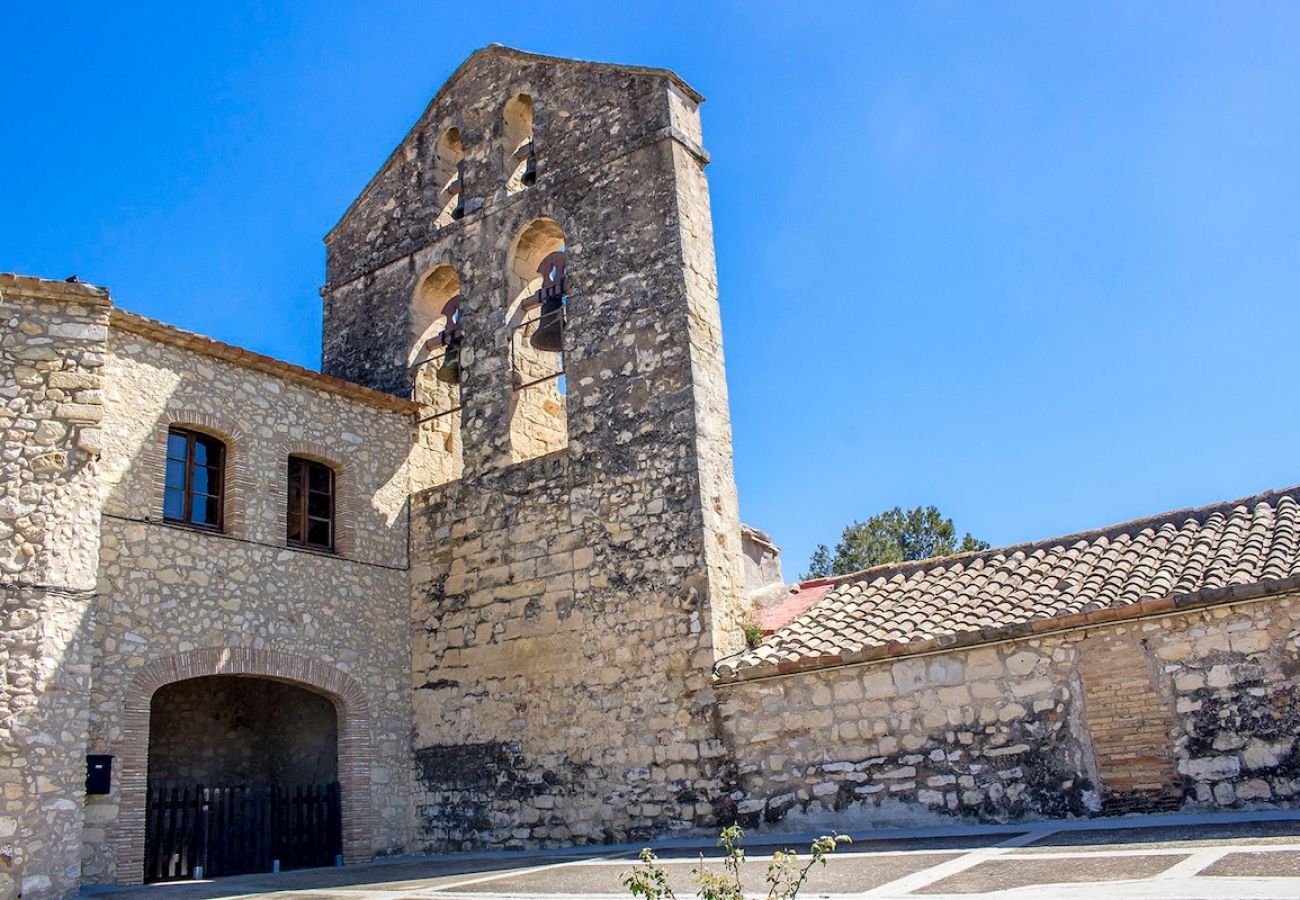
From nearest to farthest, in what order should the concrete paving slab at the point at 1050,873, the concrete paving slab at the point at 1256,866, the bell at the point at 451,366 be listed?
the concrete paving slab at the point at 1256,866
the concrete paving slab at the point at 1050,873
the bell at the point at 451,366

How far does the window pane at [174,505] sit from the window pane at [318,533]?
1.47 meters

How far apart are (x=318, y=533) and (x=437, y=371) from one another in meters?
2.70

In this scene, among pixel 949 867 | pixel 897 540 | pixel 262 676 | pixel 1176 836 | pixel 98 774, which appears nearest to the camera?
pixel 949 867

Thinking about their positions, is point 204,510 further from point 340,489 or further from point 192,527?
point 340,489

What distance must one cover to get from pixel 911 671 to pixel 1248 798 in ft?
8.66

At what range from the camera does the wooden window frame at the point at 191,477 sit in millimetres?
10953

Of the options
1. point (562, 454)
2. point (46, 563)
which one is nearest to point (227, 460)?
point (46, 563)

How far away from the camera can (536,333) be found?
12.8m

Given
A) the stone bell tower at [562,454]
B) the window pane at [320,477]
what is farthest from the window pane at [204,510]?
the stone bell tower at [562,454]

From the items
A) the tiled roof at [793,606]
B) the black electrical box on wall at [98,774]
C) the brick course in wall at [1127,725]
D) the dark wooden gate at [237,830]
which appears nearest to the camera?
the brick course in wall at [1127,725]

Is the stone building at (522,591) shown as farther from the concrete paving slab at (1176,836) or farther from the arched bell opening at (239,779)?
the concrete paving slab at (1176,836)

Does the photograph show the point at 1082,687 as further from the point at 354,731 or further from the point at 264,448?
the point at 264,448

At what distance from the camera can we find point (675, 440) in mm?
11164

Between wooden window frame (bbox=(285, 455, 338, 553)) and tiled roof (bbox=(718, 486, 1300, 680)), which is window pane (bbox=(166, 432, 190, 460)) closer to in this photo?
wooden window frame (bbox=(285, 455, 338, 553))
